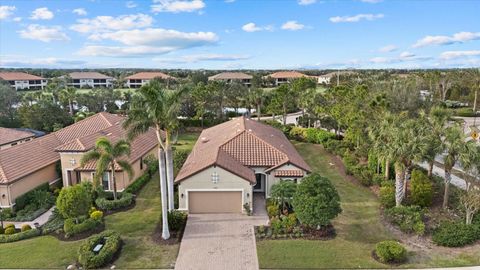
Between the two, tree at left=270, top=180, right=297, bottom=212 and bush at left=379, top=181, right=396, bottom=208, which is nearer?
tree at left=270, top=180, right=297, bottom=212

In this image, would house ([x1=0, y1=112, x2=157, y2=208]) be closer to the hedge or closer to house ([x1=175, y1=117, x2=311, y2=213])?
the hedge

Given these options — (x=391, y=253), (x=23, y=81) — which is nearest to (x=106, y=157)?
(x=391, y=253)

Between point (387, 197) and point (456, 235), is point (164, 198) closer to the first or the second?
point (387, 197)

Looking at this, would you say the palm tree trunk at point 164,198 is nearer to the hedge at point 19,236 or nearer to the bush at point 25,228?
the hedge at point 19,236

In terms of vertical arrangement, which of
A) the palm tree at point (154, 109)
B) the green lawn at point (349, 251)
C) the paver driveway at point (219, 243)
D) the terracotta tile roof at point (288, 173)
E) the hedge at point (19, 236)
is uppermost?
the palm tree at point (154, 109)

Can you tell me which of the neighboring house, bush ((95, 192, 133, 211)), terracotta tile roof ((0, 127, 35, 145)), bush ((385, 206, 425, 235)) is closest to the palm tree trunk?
bush ((95, 192, 133, 211))

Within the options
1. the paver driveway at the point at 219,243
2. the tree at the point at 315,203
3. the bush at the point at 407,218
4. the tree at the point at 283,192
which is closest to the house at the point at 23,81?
the paver driveway at the point at 219,243
